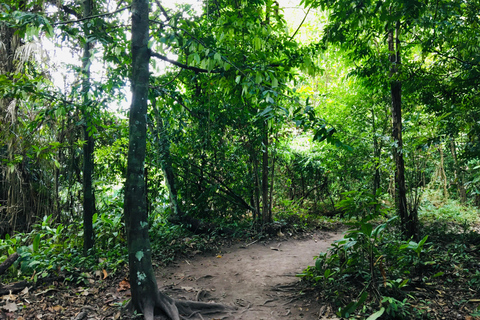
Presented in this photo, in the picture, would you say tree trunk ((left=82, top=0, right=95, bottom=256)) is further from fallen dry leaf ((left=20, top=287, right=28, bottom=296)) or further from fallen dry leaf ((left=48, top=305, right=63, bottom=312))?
fallen dry leaf ((left=48, top=305, right=63, bottom=312))

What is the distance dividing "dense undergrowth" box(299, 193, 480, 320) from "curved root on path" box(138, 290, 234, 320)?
1450 millimetres

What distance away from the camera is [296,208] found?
8891 millimetres

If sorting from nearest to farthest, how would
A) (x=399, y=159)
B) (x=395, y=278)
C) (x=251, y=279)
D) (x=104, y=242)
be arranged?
(x=395, y=278), (x=251, y=279), (x=399, y=159), (x=104, y=242)

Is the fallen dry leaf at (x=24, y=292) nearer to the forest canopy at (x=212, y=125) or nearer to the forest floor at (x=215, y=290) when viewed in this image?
the forest floor at (x=215, y=290)

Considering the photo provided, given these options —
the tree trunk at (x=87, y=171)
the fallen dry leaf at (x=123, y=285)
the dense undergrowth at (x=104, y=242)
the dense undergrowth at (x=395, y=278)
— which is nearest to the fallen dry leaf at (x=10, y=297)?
the dense undergrowth at (x=104, y=242)

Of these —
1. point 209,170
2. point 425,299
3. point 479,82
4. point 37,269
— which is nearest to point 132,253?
point 37,269

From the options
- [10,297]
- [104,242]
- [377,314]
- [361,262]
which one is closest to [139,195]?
[10,297]

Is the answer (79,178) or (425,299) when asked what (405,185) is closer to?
(425,299)

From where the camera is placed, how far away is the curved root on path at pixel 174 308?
3.27 m

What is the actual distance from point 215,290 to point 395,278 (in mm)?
2576

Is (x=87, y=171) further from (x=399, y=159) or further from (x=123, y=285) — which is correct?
(x=399, y=159)

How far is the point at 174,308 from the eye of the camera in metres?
3.48

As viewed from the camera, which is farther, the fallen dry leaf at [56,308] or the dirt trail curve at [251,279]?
the dirt trail curve at [251,279]

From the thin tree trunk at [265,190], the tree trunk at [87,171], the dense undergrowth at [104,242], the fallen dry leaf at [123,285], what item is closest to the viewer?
the fallen dry leaf at [123,285]
